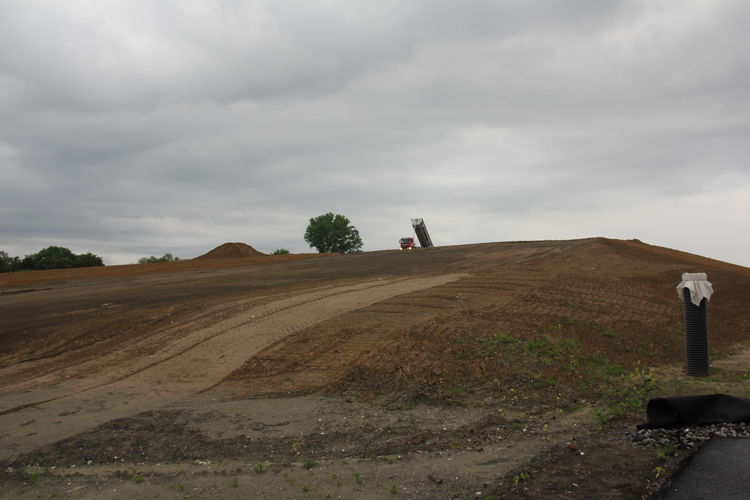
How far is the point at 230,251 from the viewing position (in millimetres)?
57688

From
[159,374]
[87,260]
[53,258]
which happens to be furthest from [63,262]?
[159,374]

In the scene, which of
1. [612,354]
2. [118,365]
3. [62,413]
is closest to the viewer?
[62,413]

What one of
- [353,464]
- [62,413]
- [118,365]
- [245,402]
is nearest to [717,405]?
[353,464]

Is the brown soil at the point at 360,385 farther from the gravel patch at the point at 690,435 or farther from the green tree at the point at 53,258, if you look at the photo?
the green tree at the point at 53,258

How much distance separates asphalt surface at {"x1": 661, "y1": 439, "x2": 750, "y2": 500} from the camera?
4340 mm

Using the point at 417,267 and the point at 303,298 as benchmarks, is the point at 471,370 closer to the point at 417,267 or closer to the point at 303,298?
the point at 303,298

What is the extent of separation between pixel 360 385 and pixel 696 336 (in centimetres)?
621

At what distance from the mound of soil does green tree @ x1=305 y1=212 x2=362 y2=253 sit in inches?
1244

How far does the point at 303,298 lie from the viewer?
17.8 meters

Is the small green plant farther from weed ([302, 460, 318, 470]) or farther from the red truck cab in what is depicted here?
the red truck cab

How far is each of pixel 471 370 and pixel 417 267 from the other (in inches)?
642

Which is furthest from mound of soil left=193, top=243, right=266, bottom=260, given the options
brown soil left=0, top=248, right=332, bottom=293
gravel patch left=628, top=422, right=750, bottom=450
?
gravel patch left=628, top=422, right=750, bottom=450

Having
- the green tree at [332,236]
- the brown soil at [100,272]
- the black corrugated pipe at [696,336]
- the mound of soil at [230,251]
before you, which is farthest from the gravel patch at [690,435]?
the green tree at [332,236]

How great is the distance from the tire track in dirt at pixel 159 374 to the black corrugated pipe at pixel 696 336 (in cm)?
824
